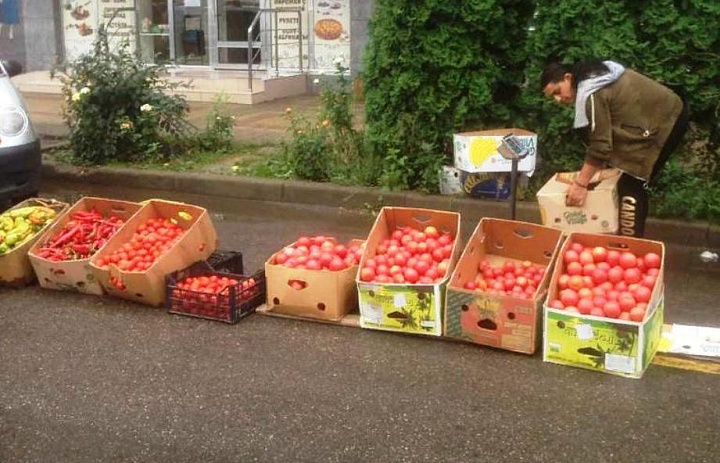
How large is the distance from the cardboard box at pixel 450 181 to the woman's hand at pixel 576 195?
253 centimetres

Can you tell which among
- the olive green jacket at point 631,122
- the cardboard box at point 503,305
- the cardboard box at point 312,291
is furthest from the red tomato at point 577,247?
the cardboard box at point 312,291

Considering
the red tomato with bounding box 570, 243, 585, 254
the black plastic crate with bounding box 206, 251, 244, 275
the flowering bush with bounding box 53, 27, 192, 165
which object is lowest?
the black plastic crate with bounding box 206, 251, 244, 275

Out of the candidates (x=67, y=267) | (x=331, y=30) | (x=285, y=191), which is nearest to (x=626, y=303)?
(x=67, y=267)

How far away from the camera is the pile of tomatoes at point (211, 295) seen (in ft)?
19.1

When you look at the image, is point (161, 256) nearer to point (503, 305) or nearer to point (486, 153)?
point (503, 305)

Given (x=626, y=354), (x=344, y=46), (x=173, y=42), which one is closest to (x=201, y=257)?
(x=626, y=354)

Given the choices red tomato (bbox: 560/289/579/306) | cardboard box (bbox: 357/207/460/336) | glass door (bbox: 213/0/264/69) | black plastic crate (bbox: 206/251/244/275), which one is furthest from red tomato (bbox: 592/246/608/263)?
glass door (bbox: 213/0/264/69)

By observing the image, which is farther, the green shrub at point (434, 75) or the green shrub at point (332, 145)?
the green shrub at point (332, 145)

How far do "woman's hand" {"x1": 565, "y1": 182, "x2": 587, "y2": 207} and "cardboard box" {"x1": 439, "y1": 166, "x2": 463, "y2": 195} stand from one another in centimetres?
253

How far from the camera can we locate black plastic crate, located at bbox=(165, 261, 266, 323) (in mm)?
5820

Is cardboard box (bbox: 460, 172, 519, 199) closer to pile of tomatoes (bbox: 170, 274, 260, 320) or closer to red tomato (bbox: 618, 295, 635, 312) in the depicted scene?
pile of tomatoes (bbox: 170, 274, 260, 320)

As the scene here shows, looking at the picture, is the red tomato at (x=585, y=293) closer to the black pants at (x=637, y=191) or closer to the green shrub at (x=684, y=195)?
the black pants at (x=637, y=191)

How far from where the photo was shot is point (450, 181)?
8.59 metres

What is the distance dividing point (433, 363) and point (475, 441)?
955 millimetres
